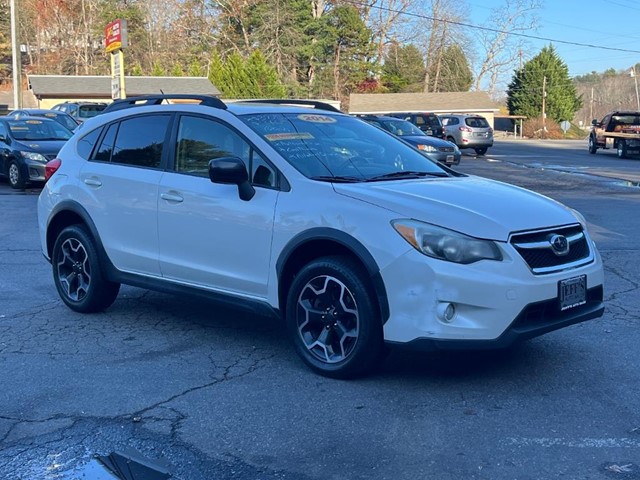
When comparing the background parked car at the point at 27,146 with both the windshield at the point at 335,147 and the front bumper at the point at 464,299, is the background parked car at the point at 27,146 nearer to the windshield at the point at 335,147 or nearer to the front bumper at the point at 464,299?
the windshield at the point at 335,147

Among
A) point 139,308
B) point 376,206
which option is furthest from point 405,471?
point 139,308

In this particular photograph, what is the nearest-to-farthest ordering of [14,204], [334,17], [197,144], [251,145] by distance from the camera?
[251,145] → [197,144] → [14,204] → [334,17]

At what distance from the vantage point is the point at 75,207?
269 inches

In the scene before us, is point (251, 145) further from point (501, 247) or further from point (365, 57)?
point (365, 57)

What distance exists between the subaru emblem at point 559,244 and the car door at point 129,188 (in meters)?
2.92

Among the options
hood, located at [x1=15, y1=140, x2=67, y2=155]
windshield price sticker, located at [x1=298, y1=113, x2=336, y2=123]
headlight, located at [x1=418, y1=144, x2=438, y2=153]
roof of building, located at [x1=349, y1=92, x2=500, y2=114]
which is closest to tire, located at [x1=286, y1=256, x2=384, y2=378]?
windshield price sticker, located at [x1=298, y1=113, x2=336, y2=123]

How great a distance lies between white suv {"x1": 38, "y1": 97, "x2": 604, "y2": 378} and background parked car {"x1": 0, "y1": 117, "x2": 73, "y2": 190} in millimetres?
10608

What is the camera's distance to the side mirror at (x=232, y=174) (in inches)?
212

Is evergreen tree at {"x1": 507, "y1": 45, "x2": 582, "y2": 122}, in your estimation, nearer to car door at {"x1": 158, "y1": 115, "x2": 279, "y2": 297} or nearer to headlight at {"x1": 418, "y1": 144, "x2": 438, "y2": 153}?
headlight at {"x1": 418, "y1": 144, "x2": 438, "y2": 153}

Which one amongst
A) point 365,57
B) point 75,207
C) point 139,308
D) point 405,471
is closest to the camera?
point 405,471

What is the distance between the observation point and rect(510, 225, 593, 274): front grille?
4.81 metres

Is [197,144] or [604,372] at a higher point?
[197,144]

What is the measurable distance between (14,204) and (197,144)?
32.5 ft

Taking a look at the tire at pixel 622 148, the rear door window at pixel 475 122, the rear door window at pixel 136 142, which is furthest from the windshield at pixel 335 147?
the rear door window at pixel 475 122
